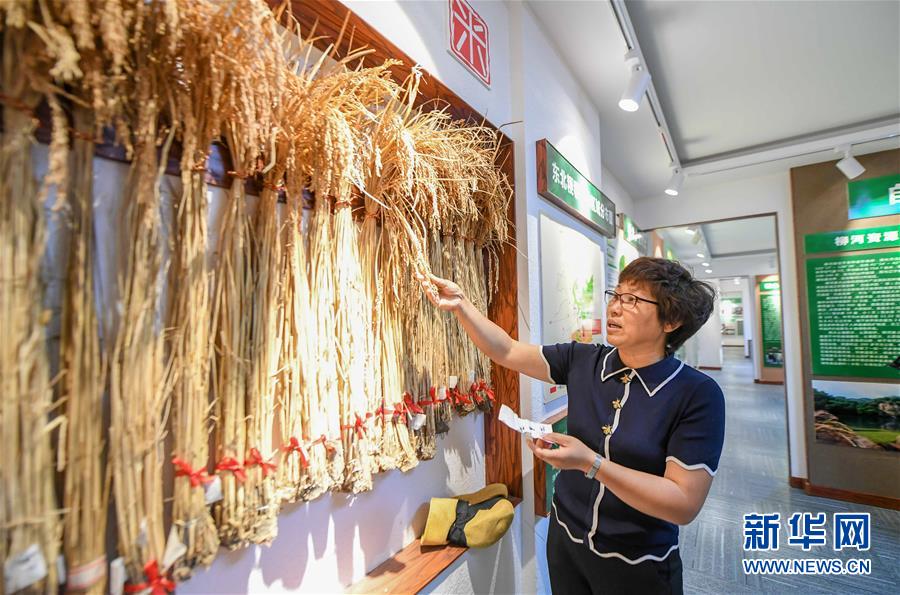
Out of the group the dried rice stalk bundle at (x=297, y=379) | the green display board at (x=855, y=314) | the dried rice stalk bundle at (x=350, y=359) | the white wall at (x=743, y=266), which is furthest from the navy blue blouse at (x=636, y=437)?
the white wall at (x=743, y=266)

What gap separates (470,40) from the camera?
1565mm

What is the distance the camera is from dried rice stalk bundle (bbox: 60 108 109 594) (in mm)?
591

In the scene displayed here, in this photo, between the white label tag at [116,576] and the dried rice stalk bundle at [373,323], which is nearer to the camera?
the white label tag at [116,576]

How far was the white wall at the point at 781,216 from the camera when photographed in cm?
357

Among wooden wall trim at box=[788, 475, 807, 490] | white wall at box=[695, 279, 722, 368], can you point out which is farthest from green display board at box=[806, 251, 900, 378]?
white wall at box=[695, 279, 722, 368]

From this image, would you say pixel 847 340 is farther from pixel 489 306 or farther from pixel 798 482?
pixel 489 306

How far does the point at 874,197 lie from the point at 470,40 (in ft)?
12.9

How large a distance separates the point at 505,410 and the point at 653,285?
0.57 m

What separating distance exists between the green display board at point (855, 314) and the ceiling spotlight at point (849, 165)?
0.70 meters

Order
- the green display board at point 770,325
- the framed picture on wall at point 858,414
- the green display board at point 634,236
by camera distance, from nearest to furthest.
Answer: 1. the framed picture on wall at point 858,414
2. the green display board at point 634,236
3. the green display board at point 770,325

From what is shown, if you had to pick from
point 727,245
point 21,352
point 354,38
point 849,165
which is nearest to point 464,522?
point 21,352

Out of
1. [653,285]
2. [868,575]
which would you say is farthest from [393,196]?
[868,575]

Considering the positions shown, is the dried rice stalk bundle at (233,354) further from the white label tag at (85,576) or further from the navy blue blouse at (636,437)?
the navy blue blouse at (636,437)

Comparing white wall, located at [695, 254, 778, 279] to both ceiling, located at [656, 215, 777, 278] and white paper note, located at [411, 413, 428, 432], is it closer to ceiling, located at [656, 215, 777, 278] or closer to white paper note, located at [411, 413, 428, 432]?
ceiling, located at [656, 215, 777, 278]
